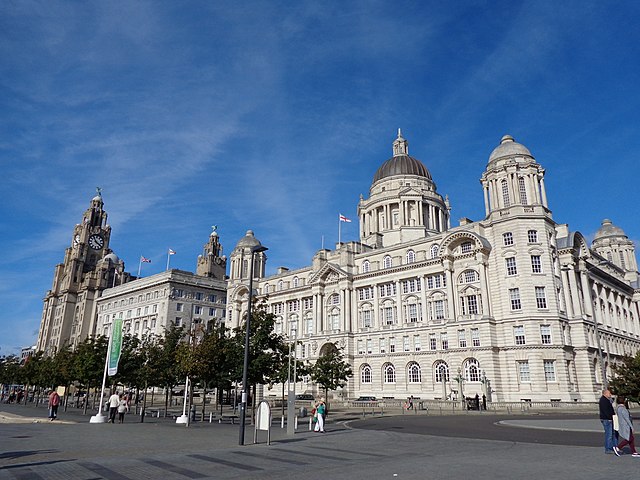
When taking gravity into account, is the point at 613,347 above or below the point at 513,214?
below

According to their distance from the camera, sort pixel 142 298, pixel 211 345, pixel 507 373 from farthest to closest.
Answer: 1. pixel 142 298
2. pixel 507 373
3. pixel 211 345

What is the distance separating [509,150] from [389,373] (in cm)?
3386

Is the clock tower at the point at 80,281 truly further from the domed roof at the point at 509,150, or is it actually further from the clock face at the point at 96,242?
the domed roof at the point at 509,150

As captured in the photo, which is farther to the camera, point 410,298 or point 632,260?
point 632,260

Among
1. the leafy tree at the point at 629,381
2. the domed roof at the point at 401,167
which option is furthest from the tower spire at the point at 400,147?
the leafy tree at the point at 629,381

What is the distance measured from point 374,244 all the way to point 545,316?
115ft

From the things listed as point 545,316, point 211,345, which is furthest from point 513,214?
point 211,345

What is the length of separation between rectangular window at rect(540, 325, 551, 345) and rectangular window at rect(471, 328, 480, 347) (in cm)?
692

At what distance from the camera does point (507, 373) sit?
56.7 metres

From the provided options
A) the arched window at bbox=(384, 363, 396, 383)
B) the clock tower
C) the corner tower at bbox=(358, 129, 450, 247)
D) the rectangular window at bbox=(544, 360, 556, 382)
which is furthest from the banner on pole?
the clock tower

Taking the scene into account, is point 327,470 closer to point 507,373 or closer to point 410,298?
point 507,373

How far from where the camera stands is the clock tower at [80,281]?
12419 cm

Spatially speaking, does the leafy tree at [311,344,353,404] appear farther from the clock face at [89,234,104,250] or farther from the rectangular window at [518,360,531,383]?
the clock face at [89,234,104,250]

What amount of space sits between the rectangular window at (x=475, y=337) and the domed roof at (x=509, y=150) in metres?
22.5
